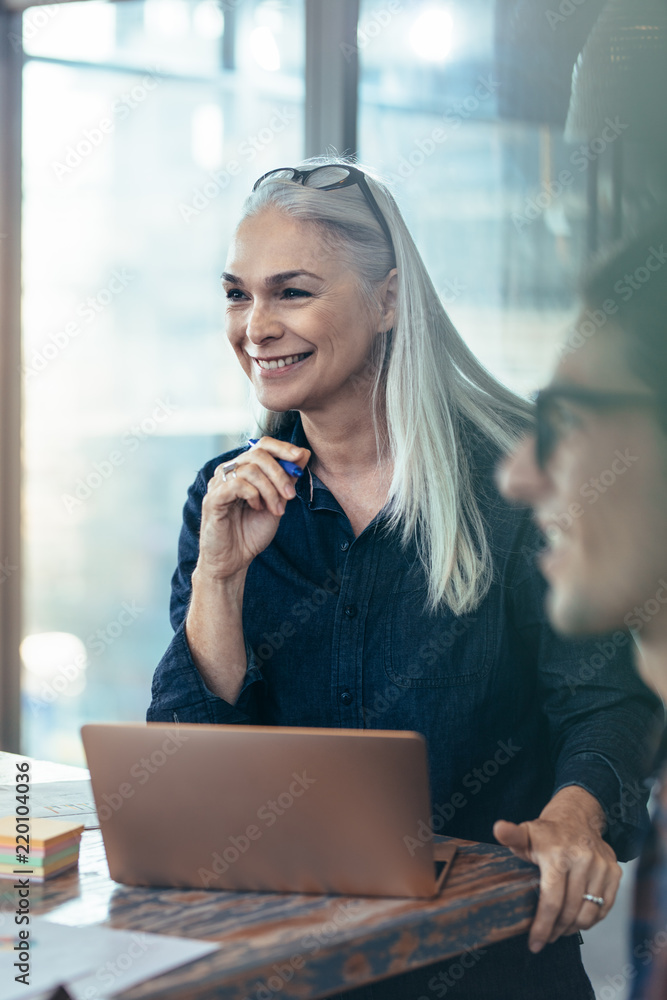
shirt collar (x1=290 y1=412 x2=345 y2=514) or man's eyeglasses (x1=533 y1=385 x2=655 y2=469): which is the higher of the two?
man's eyeglasses (x1=533 y1=385 x2=655 y2=469)

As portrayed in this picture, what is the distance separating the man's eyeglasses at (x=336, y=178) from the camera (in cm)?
164

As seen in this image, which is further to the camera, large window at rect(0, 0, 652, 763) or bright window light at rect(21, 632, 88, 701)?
bright window light at rect(21, 632, 88, 701)

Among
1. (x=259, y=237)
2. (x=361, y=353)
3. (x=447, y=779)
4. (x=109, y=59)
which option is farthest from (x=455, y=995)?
(x=109, y=59)

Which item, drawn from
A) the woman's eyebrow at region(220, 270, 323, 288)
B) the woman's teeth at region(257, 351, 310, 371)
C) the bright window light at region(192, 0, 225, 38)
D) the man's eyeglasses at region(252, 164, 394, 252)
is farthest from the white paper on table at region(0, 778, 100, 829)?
the bright window light at region(192, 0, 225, 38)

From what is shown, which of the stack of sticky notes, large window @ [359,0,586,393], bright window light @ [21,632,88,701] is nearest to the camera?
the stack of sticky notes

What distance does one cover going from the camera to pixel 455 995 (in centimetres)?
136

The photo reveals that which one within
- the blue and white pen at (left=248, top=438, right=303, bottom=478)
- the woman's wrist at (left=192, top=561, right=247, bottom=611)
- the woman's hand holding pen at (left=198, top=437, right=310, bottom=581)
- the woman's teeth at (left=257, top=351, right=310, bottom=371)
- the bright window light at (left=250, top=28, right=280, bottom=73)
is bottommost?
the woman's wrist at (left=192, top=561, right=247, bottom=611)

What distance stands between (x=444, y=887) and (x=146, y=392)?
233 centimetres

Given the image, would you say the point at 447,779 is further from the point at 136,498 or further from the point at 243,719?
the point at 136,498

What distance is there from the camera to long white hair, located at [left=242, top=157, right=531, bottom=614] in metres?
1.57

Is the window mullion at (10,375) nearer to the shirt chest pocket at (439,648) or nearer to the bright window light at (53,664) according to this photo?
the bright window light at (53,664)

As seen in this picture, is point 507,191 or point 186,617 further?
point 507,191

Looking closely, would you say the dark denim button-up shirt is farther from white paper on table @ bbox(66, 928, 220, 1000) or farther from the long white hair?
white paper on table @ bbox(66, 928, 220, 1000)

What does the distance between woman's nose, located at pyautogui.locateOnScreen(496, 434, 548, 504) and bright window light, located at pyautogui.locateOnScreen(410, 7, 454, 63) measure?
49.2 inches
